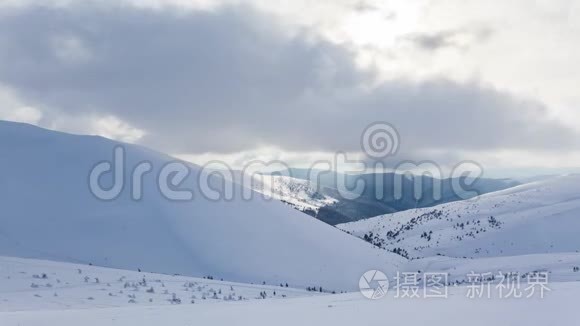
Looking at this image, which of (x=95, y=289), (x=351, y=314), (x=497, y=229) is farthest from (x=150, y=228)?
(x=497, y=229)

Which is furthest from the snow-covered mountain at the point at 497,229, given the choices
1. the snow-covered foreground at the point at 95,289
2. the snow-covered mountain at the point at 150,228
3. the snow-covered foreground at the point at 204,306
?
the snow-covered foreground at the point at 204,306

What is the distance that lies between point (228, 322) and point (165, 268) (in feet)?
39.7

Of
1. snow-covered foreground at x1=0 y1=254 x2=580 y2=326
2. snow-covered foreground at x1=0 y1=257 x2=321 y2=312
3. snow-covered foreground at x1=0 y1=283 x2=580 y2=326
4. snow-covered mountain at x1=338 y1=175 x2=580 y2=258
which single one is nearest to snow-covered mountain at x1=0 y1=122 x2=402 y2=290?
snow-covered foreground at x1=0 y1=257 x2=321 y2=312

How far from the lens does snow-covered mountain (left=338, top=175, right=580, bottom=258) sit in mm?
40875

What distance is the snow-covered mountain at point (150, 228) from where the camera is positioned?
802 inches

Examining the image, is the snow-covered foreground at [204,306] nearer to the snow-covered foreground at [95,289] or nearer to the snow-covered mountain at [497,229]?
the snow-covered foreground at [95,289]

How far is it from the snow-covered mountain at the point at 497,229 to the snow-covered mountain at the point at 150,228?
15.3m

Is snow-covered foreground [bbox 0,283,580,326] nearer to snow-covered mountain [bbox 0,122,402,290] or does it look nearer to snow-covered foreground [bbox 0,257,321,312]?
snow-covered foreground [bbox 0,257,321,312]

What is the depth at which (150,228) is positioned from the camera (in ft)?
72.4

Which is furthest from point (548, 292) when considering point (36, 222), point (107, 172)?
point (107, 172)

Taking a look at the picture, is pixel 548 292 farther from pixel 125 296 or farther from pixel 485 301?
pixel 125 296

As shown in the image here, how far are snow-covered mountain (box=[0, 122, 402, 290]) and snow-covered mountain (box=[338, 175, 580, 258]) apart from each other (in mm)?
15341

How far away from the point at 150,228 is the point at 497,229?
30.4 m

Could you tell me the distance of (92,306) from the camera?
11.6 m
